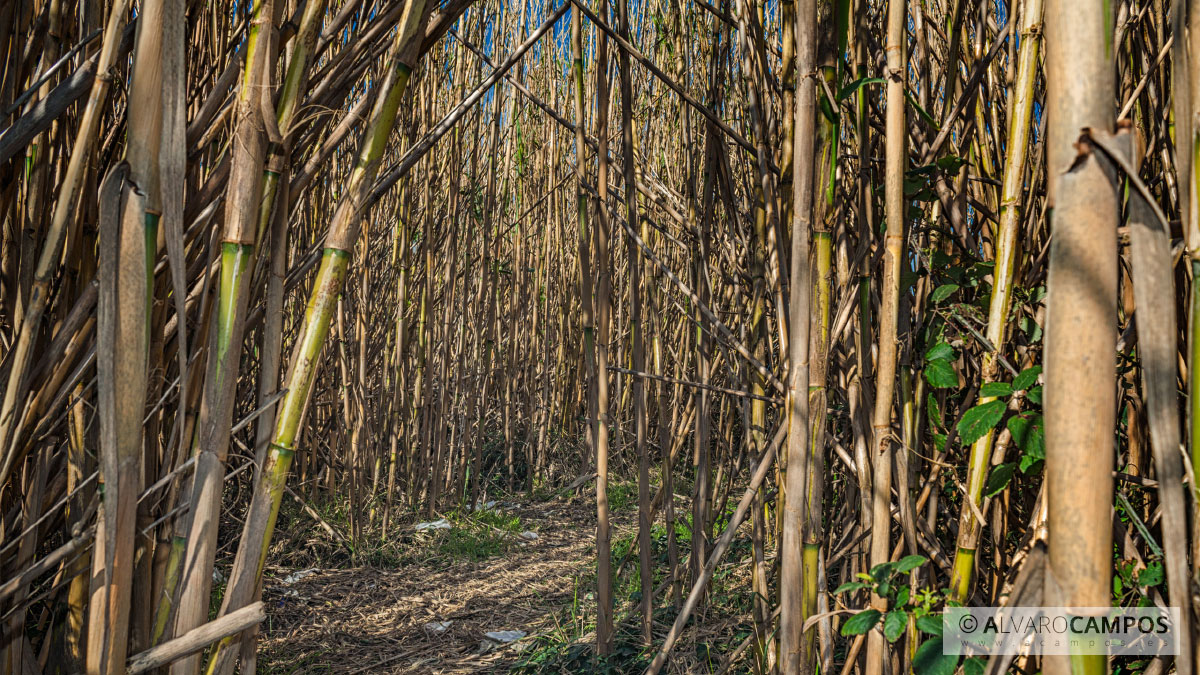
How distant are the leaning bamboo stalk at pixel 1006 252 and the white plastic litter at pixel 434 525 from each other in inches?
85.0

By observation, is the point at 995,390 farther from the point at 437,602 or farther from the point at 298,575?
the point at 298,575

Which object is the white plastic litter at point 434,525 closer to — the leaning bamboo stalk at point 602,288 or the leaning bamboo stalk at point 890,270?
the leaning bamboo stalk at point 602,288

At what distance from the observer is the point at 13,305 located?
805 mm

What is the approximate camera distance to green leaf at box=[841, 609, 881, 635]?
27.6 inches

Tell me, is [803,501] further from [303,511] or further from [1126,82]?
[303,511]

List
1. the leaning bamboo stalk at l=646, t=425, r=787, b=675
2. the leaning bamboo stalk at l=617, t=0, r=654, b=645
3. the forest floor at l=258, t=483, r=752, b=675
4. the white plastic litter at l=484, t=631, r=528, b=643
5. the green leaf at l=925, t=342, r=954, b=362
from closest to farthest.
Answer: the green leaf at l=925, t=342, r=954, b=362 < the leaning bamboo stalk at l=646, t=425, r=787, b=675 < the leaning bamboo stalk at l=617, t=0, r=654, b=645 < the forest floor at l=258, t=483, r=752, b=675 < the white plastic litter at l=484, t=631, r=528, b=643

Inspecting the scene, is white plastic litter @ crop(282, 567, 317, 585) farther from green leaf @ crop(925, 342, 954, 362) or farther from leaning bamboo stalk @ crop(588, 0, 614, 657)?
green leaf @ crop(925, 342, 954, 362)

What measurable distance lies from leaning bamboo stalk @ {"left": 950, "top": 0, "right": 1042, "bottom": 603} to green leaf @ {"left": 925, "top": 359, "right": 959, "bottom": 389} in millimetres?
55

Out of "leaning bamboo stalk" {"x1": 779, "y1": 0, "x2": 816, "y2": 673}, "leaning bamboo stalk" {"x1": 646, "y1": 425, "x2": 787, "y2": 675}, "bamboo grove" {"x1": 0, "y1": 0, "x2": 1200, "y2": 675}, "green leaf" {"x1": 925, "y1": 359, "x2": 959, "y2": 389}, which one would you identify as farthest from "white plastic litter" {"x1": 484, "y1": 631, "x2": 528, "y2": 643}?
"green leaf" {"x1": 925, "y1": 359, "x2": 959, "y2": 389}

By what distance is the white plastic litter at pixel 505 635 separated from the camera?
1.77 m

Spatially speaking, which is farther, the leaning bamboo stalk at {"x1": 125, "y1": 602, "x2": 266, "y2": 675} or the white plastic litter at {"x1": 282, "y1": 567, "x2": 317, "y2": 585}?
the white plastic litter at {"x1": 282, "y1": 567, "x2": 317, "y2": 585}

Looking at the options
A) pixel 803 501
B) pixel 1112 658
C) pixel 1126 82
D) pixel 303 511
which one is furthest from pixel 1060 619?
pixel 303 511

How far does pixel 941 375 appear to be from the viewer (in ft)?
2.67

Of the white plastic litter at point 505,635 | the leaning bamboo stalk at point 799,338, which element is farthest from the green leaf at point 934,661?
the white plastic litter at point 505,635
